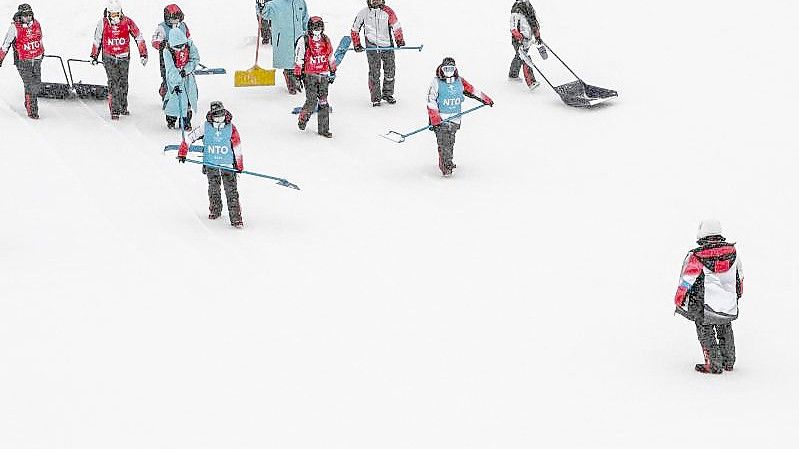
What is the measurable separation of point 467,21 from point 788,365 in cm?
1081

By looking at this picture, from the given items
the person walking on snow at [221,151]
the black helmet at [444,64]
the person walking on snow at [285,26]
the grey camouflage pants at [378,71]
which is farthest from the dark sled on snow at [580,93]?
the person walking on snow at [221,151]

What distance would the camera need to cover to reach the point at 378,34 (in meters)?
16.5

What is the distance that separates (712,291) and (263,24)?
1074 cm

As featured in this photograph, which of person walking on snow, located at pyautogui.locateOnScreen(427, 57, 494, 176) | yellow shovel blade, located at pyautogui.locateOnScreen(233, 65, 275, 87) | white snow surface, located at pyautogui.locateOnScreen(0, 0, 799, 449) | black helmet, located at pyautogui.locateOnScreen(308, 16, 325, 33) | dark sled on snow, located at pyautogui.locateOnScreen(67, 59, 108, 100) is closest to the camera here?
white snow surface, located at pyautogui.locateOnScreen(0, 0, 799, 449)

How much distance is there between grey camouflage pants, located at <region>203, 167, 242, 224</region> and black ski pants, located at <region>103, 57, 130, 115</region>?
374cm

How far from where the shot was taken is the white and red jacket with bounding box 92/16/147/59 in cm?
1571

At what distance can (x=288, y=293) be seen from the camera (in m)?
11.1

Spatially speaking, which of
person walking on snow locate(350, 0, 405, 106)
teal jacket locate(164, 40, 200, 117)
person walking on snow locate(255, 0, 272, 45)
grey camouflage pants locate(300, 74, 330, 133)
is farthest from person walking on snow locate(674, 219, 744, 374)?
person walking on snow locate(255, 0, 272, 45)

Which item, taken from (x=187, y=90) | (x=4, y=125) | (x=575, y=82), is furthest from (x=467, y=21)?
(x=4, y=125)

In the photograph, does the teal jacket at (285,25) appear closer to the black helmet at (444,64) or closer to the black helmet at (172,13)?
the black helmet at (172,13)

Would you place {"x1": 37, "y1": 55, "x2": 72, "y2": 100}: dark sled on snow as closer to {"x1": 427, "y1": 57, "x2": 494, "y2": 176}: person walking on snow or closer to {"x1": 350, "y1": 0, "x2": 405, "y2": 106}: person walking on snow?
{"x1": 350, "y1": 0, "x2": 405, "y2": 106}: person walking on snow

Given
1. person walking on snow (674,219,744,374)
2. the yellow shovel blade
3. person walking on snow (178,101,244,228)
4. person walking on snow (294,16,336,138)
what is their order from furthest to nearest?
the yellow shovel blade, person walking on snow (294,16,336,138), person walking on snow (178,101,244,228), person walking on snow (674,219,744,374)

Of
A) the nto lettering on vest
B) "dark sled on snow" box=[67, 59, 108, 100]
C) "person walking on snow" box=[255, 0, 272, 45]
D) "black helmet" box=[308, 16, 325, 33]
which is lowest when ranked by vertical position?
"dark sled on snow" box=[67, 59, 108, 100]

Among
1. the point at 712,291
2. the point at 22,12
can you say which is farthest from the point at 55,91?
the point at 712,291
